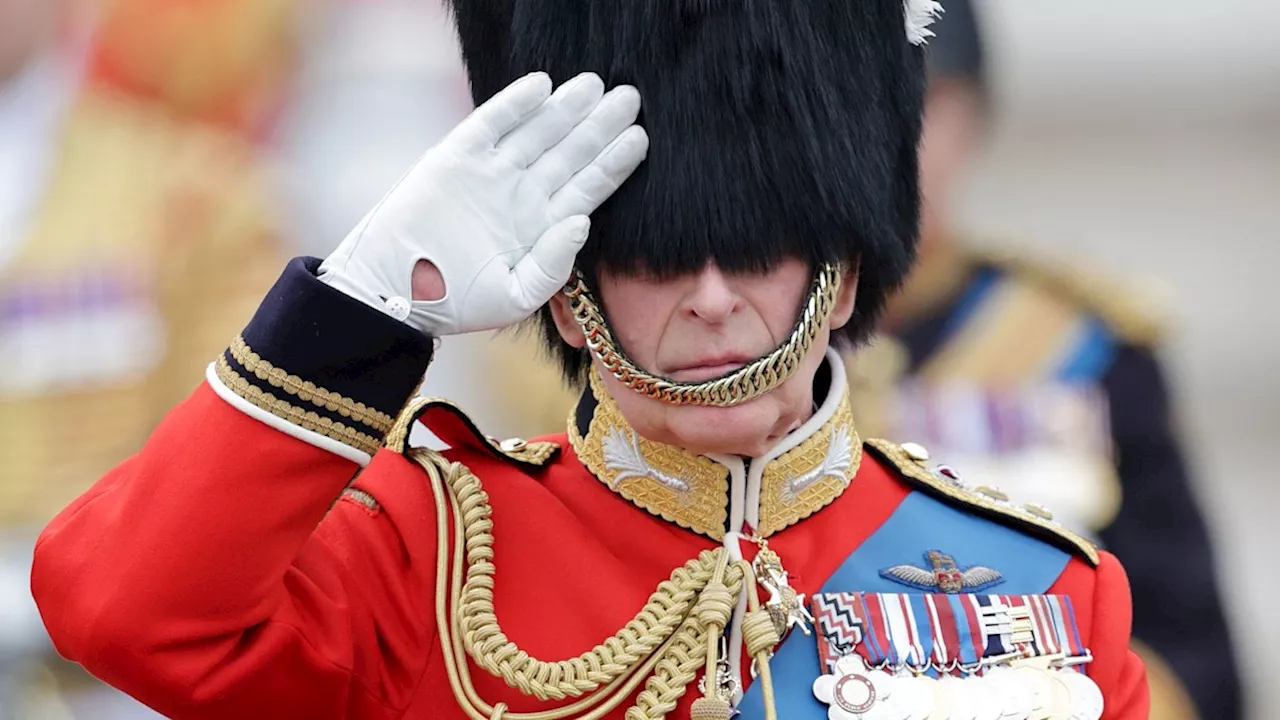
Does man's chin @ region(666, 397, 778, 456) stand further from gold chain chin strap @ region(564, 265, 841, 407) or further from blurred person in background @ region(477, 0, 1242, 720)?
blurred person in background @ region(477, 0, 1242, 720)

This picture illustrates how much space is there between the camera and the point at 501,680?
1761 millimetres

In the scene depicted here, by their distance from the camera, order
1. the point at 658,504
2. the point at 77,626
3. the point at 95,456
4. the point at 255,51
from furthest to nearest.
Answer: the point at 255,51 → the point at 95,456 → the point at 658,504 → the point at 77,626

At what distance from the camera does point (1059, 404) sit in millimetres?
4031

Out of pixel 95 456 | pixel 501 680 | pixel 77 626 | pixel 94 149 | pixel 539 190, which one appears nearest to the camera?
pixel 77 626

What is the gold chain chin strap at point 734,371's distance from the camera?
5.58 ft

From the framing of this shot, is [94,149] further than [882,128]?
Yes

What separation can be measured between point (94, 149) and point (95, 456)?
734 millimetres

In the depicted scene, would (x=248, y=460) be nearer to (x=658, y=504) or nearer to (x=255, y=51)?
(x=658, y=504)

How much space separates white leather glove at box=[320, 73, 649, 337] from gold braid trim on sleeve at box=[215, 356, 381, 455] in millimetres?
113

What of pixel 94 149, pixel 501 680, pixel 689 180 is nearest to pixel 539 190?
pixel 689 180

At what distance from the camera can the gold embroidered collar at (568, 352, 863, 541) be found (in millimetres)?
1861

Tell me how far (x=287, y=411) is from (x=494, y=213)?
0.26m

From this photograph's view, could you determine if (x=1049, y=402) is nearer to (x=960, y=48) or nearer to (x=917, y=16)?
(x=960, y=48)

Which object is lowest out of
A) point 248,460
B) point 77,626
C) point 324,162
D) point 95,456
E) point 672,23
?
point 95,456
